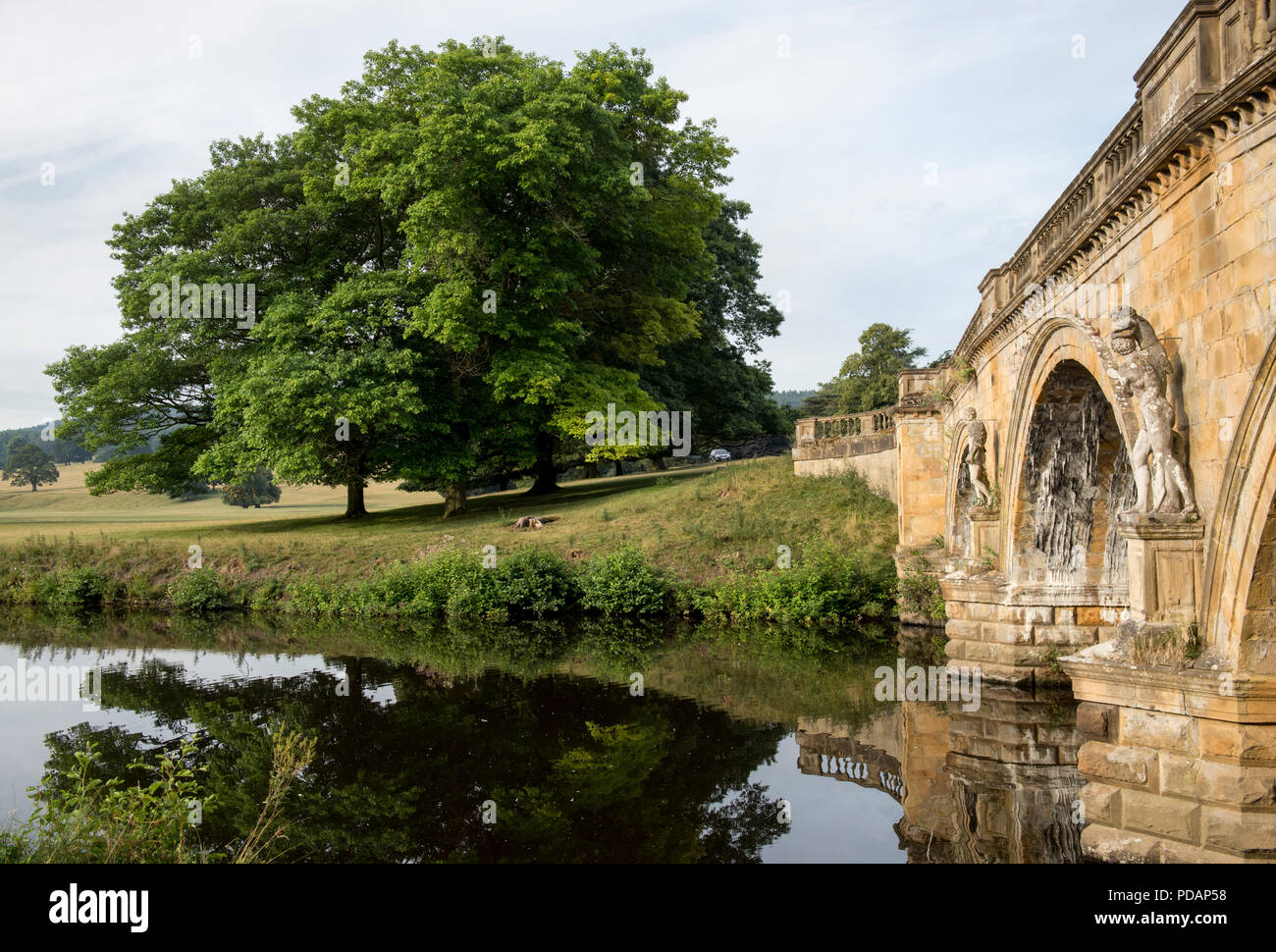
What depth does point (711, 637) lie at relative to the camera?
17.1 meters

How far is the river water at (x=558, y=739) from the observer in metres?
7.65

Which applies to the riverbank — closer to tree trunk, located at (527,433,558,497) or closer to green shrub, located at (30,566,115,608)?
green shrub, located at (30,566,115,608)

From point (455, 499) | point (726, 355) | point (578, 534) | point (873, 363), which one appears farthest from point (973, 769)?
point (873, 363)

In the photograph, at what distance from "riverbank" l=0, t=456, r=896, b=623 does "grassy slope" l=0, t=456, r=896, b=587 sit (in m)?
0.06

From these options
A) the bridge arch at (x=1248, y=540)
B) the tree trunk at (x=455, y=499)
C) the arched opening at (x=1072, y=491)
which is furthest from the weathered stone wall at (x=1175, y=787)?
the tree trunk at (x=455, y=499)

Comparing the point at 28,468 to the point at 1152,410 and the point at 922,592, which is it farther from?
the point at 1152,410

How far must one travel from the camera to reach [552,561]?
2066 cm

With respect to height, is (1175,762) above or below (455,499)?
below

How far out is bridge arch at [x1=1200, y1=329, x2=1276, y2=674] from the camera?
17.1ft

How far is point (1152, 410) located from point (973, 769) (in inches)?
179

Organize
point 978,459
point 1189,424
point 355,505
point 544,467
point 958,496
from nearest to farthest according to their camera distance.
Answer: point 1189,424 → point 978,459 → point 958,496 → point 355,505 → point 544,467

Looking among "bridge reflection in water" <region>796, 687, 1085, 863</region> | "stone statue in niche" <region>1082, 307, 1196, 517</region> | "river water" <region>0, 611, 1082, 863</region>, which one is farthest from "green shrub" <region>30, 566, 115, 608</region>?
"stone statue in niche" <region>1082, 307, 1196, 517</region>

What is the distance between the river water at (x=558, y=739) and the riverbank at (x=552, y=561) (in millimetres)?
1790

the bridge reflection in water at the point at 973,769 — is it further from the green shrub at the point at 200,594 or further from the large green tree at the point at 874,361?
the large green tree at the point at 874,361
